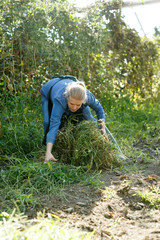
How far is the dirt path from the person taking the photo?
207 centimetres

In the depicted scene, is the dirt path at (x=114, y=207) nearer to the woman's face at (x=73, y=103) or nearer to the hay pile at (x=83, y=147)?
the hay pile at (x=83, y=147)

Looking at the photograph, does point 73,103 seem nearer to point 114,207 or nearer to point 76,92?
point 76,92

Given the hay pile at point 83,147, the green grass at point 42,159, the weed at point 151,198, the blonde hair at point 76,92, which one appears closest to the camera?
the green grass at point 42,159

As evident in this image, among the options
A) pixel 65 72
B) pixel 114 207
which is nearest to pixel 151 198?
pixel 114 207

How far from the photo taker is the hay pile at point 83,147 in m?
3.29

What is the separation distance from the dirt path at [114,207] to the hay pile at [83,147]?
294 mm

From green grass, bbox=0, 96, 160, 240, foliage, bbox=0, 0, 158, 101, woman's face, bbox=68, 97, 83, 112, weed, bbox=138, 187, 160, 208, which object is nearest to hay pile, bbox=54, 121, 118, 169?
green grass, bbox=0, 96, 160, 240

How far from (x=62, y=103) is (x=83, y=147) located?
55cm

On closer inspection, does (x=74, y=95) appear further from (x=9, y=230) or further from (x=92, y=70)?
(x=92, y=70)

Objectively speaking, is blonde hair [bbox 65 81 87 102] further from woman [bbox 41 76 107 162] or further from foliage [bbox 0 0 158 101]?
foliage [bbox 0 0 158 101]

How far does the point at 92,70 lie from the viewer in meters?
6.00

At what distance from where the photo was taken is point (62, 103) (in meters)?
3.23

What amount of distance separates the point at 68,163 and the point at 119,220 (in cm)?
126

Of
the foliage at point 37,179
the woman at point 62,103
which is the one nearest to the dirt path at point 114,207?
the foliage at point 37,179
